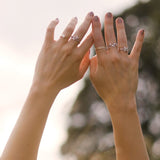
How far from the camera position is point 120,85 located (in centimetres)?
186

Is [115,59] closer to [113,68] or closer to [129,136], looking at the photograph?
[113,68]

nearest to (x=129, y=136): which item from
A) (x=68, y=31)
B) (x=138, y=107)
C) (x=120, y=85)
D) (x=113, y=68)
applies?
(x=120, y=85)

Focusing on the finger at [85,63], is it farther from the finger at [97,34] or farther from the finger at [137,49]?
the finger at [137,49]

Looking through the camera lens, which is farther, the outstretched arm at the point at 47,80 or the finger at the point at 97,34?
the finger at the point at 97,34

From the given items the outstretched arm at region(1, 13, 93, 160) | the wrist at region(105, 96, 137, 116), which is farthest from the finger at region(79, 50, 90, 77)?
the wrist at region(105, 96, 137, 116)

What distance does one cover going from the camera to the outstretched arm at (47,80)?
5.15 ft

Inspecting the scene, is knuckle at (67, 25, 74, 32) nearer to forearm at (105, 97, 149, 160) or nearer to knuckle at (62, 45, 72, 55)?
knuckle at (62, 45, 72, 55)

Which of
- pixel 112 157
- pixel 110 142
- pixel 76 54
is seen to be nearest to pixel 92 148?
pixel 110 142

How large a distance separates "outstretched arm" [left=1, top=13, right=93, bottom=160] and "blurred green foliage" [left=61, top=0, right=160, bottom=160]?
17852 mm

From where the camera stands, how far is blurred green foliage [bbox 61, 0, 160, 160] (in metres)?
20.2

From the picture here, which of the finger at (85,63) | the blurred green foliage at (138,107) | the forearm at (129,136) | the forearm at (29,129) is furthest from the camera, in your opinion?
the blurred green foliage at (138,107)

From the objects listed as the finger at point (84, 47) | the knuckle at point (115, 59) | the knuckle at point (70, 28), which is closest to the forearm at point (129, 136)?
the knuckle at point (115, 59)

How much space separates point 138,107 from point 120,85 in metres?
18.9

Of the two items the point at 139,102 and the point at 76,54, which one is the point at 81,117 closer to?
the point at 139,102
